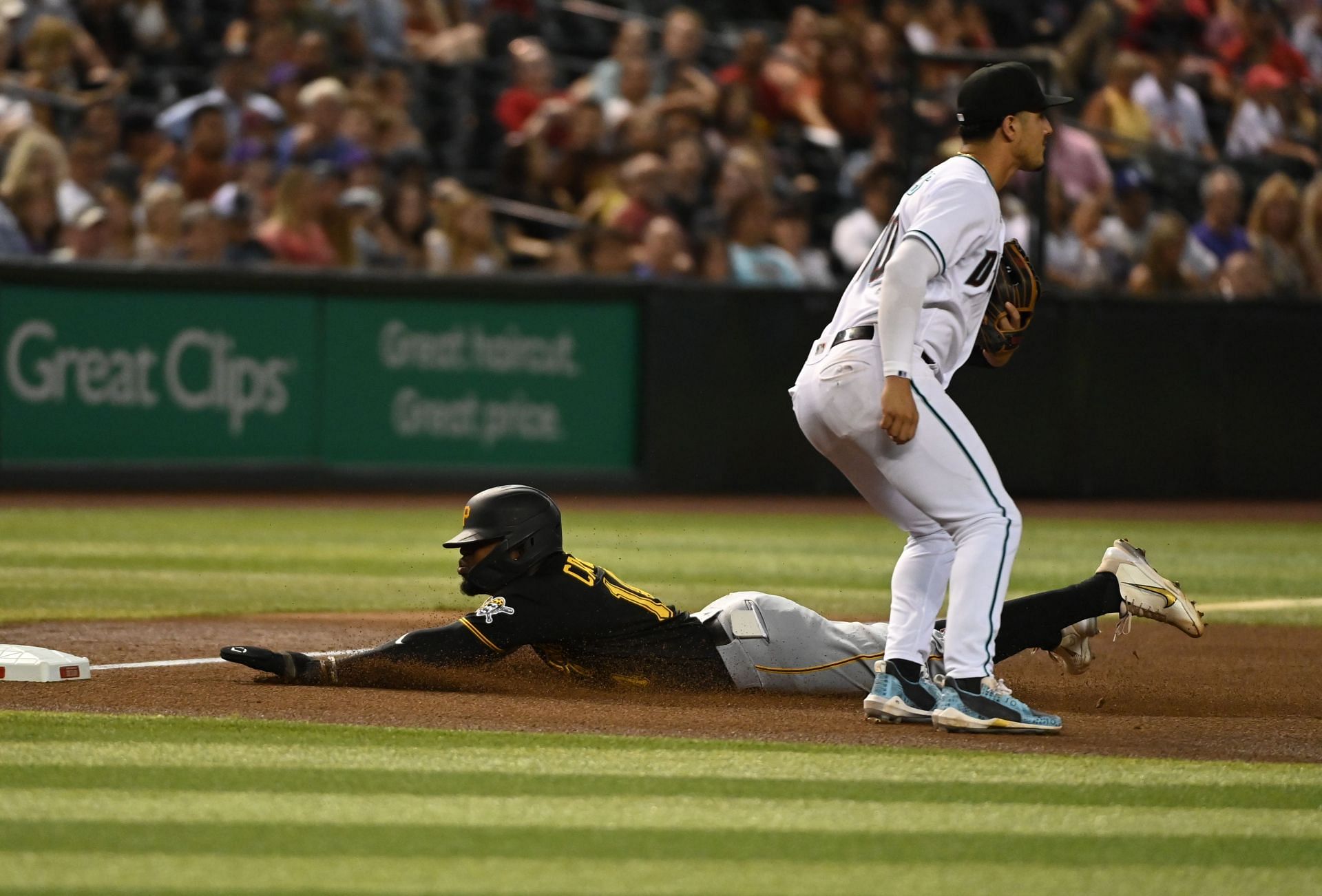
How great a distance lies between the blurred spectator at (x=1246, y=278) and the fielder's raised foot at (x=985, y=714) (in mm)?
10321

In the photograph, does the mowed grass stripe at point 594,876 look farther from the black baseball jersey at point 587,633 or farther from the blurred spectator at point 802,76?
the blurred spectator at point 802,76

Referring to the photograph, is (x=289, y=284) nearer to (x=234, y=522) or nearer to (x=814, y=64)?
(x=234, y=522)

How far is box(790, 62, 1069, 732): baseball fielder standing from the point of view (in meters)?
5.11

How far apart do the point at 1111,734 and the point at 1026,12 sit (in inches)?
559

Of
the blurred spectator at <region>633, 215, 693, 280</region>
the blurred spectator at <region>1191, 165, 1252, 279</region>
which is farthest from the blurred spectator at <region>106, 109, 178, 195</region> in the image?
the blurred spectator at <region>1191, 165, 1252, 279</region>

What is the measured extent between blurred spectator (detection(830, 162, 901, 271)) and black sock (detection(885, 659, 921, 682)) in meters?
9.25

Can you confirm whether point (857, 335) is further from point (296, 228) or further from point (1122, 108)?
point (1122, 108)

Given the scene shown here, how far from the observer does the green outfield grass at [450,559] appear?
29.0ft

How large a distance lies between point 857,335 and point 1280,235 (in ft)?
35.7

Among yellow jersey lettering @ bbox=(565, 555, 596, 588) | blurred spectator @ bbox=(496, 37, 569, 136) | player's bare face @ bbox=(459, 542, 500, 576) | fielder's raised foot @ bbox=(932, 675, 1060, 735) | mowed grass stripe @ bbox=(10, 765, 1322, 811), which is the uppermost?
blurred spectator @ bbox=(496, 37, 569, 136)

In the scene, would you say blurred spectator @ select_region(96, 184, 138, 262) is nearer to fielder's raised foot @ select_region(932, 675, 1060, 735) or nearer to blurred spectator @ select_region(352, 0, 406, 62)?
blurred spectator @ select_region(352, 0, 406, 62)

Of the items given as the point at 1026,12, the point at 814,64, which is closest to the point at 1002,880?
the point at 814,64

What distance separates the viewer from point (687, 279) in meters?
14.2

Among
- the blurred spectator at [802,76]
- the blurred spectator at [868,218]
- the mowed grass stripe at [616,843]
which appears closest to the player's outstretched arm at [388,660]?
the mowed grass stripe at [616,843]
